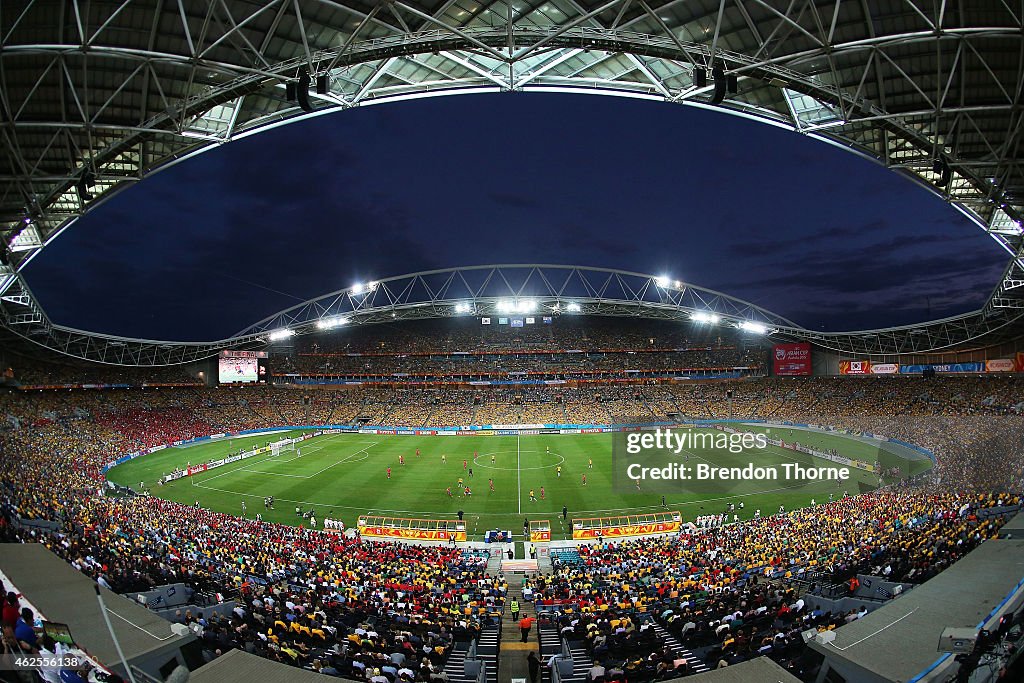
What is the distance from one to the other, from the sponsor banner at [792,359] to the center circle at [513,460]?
42.1 meters

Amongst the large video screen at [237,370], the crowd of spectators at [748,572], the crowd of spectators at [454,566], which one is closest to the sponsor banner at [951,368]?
the crowd of spectators at [454,566]

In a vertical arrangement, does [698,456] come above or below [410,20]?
below

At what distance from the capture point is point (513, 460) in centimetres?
4425

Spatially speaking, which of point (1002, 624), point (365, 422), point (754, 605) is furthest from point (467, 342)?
point (1002, 624)

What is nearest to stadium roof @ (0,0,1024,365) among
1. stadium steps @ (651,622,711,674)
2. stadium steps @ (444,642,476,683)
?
stadium steps @ (651,622,711,674)

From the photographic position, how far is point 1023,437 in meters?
30.6

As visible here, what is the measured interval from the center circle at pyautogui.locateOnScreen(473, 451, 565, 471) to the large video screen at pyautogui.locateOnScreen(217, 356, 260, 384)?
43276 mm

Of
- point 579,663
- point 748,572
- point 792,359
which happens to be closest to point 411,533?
point 748,572

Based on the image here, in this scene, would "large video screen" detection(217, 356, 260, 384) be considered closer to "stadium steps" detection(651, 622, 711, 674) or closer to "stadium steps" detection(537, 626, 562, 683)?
"stadium steps" detection(537, 626, 562, 683)

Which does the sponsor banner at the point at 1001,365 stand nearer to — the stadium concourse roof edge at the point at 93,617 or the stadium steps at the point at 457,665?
the stadium steps at the point at 457,665

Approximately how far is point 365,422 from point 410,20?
5647 centimetres

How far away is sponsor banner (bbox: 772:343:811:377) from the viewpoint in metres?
69.7

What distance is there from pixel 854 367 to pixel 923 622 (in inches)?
2525

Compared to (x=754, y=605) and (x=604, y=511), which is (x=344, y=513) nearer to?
(x=604, y=511)
